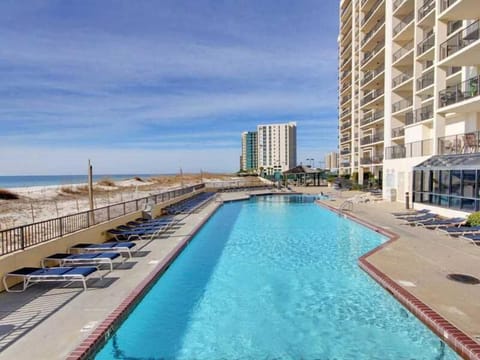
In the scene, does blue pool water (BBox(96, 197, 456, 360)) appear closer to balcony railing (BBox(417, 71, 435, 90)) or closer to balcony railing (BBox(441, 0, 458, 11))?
balcony railing (BBox(441, 0, 458, 11))

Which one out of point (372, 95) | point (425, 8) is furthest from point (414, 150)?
point (372, 95)

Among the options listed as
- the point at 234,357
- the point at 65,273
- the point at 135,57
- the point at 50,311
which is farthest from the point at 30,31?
the point at 234,357

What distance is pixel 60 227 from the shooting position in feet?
27.5

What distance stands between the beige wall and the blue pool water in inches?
111

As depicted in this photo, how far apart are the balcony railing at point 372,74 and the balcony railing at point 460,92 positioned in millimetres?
15632

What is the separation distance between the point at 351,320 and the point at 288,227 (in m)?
9.52

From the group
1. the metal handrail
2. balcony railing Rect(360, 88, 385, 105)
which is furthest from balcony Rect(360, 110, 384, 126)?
the metal handrail

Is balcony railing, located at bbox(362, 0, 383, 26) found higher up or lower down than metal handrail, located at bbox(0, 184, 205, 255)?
higher up

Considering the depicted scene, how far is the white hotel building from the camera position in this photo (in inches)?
564

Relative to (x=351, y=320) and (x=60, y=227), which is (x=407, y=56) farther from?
(x=60, y=227)

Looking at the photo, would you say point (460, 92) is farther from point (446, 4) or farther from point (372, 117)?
point (372, 117)

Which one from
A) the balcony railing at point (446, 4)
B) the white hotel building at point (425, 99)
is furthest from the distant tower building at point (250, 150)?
the balcony railing at point (446, 4)

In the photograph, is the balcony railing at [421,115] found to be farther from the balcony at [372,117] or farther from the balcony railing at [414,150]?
the balcony at [372,117]

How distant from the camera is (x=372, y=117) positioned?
3416cm
